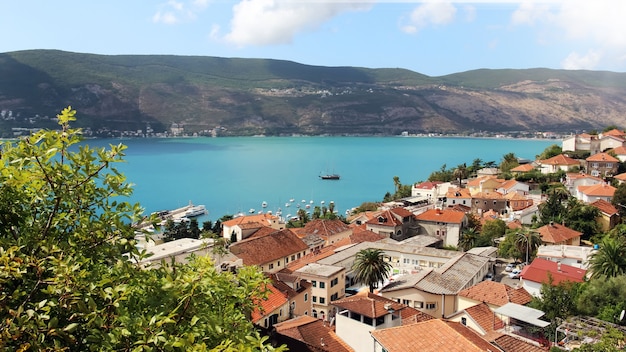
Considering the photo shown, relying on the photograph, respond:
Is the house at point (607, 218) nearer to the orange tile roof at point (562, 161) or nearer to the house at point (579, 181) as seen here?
the house at point (579, 181)

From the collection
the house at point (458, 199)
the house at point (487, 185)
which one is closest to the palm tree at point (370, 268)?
the house at point (458, 199)

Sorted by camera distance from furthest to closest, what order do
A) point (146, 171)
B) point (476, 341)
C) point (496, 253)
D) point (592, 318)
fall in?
point (146, 171) < point (496, 253) < point (592, 318) < point (476, 341)

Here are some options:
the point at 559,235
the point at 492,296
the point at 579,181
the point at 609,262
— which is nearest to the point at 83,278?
the point at 492,296

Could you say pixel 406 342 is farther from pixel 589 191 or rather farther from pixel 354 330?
pixel 589 191

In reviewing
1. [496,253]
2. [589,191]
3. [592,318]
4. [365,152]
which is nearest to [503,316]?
[592,318]

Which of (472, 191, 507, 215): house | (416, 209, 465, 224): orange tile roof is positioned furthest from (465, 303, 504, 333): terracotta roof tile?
(472, 191, 507, 215): house

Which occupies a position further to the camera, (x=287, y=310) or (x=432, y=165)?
(x=432, y=165)

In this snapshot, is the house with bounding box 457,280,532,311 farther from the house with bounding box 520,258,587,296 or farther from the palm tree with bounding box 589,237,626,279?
the palm tree with bounding box 589,237,626,279

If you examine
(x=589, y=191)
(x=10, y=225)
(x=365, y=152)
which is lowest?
(x=365, y=152)
